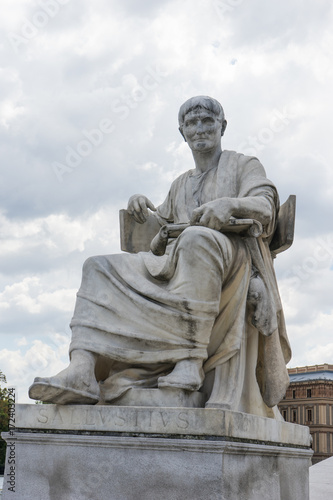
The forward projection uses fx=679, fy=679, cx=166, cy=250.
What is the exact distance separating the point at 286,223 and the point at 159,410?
7.53ft

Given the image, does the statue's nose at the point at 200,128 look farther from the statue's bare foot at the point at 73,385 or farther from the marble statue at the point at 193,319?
the statue's bare foot at the point at 73,385

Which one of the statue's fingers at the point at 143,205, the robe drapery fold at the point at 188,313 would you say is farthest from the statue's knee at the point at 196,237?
the statue's fingers at the point at 143,205

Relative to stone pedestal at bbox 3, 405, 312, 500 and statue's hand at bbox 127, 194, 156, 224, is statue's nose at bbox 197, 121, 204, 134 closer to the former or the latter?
statue's hand at bbox 127, 194, 156, 224

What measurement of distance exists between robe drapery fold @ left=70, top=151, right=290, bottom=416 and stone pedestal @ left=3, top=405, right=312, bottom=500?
345 millimetres

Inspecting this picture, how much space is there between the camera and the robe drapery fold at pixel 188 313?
501 centimetres

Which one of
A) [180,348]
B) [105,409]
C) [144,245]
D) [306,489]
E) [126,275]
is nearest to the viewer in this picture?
[105,409]

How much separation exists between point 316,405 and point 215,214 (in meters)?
38.8

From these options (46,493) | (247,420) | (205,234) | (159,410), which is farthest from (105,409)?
(205,234)

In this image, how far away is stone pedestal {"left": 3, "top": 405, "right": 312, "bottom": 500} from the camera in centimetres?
435

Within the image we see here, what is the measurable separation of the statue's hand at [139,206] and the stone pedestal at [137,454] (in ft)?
7.20

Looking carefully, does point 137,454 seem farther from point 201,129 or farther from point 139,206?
point 201,129

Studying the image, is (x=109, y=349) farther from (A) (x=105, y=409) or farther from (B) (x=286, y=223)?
(B) (x=286, y=223)

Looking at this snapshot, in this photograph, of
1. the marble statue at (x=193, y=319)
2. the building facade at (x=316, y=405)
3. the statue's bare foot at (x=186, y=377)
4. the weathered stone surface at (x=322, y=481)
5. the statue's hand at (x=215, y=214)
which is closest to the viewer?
the statue's bare foot at (x=186, y=377)

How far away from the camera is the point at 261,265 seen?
5.55 metres
